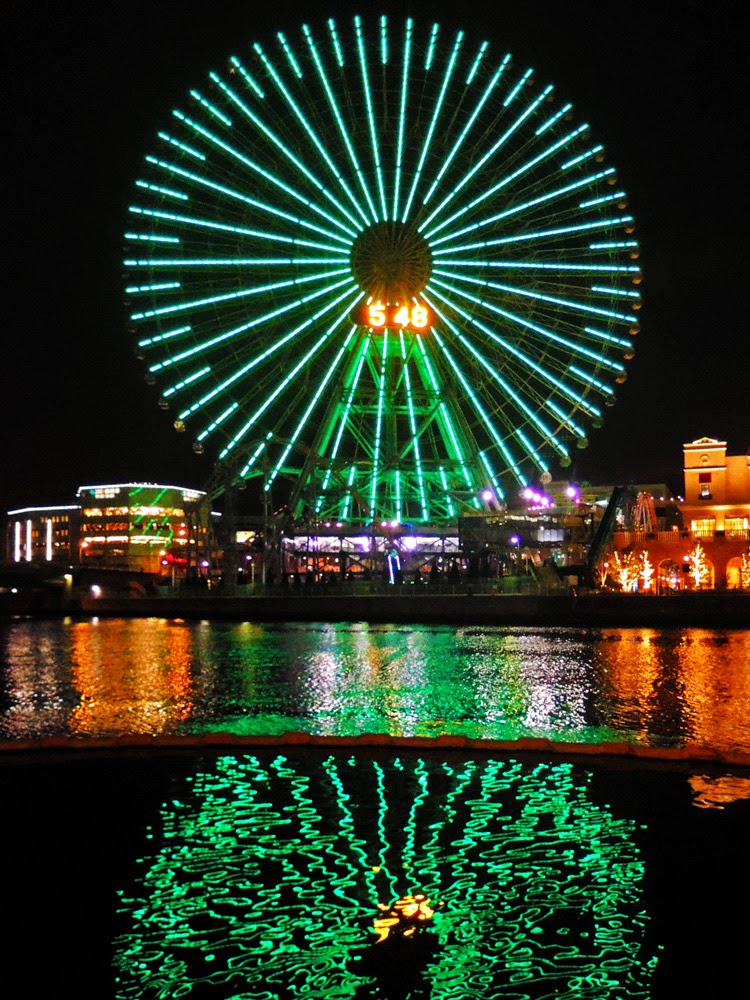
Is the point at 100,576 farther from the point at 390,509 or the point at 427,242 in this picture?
the point at 427,242

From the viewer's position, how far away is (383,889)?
8.64 meters

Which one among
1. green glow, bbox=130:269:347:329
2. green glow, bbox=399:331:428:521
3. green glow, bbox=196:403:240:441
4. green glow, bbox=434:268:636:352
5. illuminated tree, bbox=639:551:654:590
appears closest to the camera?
green glow, bbox=130:269:347:329

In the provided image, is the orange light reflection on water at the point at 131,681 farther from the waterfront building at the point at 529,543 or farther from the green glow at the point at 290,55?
the green glow at the point at 290,55

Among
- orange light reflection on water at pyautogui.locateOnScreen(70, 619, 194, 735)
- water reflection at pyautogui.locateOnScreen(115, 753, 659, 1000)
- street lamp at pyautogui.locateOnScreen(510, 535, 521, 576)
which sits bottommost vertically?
water reflection at pyautogui.locateOnScreen(115, 753, 659, 1000)

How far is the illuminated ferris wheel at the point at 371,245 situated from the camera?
4816 cm

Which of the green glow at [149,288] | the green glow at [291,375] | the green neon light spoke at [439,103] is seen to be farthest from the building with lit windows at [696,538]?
the green glow at [149,288]

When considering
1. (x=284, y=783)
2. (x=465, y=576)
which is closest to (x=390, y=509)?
(x=465, y=576)

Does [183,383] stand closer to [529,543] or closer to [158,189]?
[158,189]

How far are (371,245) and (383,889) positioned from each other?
43659 mm

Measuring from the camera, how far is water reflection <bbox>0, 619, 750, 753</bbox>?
16953 millimetres

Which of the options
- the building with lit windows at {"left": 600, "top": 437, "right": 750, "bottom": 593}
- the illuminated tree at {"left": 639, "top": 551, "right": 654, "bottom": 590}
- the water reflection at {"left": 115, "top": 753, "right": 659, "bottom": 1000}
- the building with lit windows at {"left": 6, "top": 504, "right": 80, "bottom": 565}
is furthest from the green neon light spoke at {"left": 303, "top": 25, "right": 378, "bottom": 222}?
the building with lit windows at {"left": 6, "top": 504, "right": 80, "bottom": 565}

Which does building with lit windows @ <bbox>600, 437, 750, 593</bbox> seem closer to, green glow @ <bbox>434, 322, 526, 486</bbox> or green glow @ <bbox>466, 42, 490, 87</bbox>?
green glow @ <bbox>434, 322, 526, 486</bbox>

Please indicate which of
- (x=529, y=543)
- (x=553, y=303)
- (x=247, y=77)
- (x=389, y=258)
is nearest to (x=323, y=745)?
(x=389, y=258)

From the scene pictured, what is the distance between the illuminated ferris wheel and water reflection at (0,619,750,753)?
14778 mm
